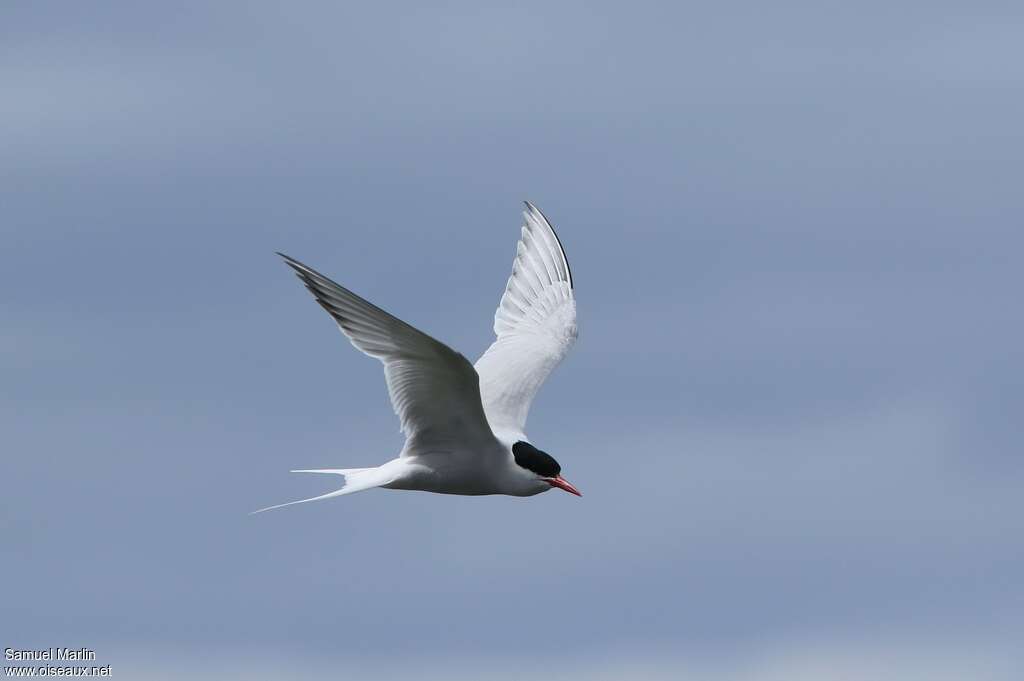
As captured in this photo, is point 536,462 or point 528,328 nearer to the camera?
point 536,462

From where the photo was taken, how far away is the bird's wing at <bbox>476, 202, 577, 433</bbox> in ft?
59.6

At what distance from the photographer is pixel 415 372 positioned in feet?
50.0

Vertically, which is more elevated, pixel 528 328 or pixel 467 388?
pixel 528 328

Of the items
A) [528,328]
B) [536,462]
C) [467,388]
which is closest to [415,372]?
[467,388]

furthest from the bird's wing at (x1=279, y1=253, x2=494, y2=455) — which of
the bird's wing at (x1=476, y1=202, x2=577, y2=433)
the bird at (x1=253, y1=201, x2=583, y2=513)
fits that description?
the bird's wing at (x1=476, y1=202, x2=577, y2=433)

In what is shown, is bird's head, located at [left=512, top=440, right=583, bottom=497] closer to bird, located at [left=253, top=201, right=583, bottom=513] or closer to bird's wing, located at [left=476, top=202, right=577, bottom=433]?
bird, located at [left=253, top=201, right=583, bottom=513]

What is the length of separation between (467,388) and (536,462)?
1538 millimetres

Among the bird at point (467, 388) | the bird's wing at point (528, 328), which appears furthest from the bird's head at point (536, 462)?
the bird's wing at point (528, 328)

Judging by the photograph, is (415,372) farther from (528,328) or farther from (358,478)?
(528,328)

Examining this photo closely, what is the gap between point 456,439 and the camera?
16.0 meters

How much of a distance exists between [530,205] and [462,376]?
228 inches

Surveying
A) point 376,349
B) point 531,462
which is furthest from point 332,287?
point 531,462

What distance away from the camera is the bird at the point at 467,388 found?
14.7 metres

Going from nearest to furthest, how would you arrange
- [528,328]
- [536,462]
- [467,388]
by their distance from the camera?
[467,388] → [536,462] → [528,328]
